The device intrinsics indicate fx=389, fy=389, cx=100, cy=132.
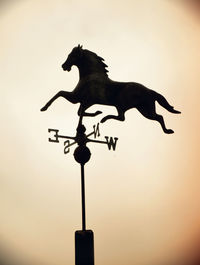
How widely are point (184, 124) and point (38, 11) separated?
2.30ft

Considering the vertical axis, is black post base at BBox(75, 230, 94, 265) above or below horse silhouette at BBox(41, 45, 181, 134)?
below

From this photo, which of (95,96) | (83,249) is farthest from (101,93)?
(83,249)

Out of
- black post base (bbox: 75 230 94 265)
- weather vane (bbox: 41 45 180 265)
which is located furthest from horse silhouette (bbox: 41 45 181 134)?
black post base (bbox: 75 230 94 265)

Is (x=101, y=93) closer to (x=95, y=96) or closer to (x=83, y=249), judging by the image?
(x=95, y=96)

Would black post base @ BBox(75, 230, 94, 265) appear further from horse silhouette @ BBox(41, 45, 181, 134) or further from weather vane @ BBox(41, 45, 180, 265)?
horse silhouette @ BBox(41, 45, 181, 134)

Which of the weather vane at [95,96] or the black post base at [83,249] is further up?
the weather vane at [95,96]

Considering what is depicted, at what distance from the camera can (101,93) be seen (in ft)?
3.77

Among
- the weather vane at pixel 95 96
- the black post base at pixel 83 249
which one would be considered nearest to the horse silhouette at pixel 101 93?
the weather vane at pixel 95 96

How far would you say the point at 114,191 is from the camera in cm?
144

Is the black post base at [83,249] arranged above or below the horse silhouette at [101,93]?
below

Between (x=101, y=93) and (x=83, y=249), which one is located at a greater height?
(x=101, y=93)

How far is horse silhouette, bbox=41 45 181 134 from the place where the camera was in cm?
114

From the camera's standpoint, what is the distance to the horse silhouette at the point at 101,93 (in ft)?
3.76

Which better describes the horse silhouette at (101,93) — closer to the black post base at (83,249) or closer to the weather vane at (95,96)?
the weather vane at (95,96)
